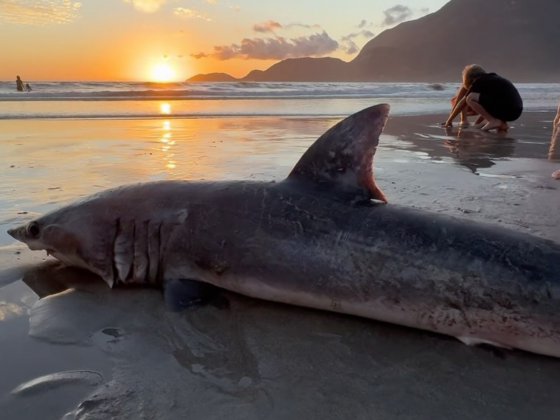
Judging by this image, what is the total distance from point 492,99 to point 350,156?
9571 mm

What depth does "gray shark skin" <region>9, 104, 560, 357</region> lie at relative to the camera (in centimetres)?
235

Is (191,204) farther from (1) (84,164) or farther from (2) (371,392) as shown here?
(1) (84,164)

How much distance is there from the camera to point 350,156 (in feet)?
9.50

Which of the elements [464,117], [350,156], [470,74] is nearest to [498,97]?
[470,74]

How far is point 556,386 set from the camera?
2137mm

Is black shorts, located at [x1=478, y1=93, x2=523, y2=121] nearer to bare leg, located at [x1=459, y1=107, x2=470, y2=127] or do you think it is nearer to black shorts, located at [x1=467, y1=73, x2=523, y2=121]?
black shorts, located at [x1=467, y1=73, x2=523, y2=121]

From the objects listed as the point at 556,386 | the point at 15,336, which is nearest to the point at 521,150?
the point at 556,386

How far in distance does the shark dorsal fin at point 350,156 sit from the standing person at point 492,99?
935cm

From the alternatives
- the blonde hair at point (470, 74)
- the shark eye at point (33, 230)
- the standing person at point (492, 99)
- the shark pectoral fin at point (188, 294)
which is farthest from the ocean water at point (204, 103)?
the shark pectoral fin at point (188, 294)

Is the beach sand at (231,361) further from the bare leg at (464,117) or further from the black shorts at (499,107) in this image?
the bare leg at (464,117)

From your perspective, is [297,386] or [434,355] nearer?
[297,386]

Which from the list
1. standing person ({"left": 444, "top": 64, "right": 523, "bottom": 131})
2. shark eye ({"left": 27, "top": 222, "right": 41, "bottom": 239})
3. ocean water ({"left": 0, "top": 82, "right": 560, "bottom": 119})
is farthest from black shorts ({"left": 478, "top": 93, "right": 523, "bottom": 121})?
shark eye ({"left": 27, "top": 222, "right": 41, "bottom": 239})

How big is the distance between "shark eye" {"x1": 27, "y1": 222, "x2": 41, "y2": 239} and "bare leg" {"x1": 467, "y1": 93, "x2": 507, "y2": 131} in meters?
10.3

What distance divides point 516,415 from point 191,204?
2.03 meters
